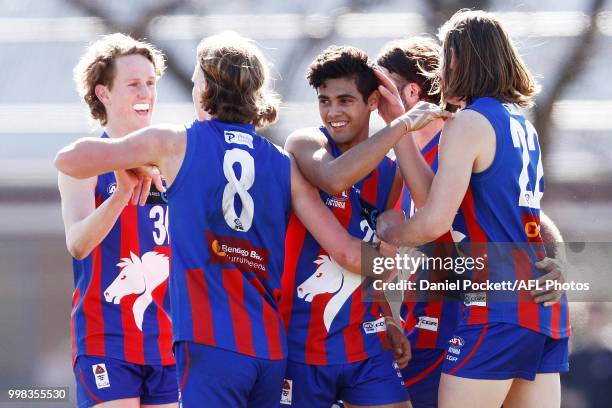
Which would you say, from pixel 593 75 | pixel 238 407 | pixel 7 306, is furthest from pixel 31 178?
pixel 593 75

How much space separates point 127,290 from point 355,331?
0.88 m

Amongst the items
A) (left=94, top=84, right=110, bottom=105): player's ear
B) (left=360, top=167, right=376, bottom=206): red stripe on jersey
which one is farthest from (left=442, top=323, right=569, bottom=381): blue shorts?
(left=94, top=84, right=110, bottom=105): player's ear

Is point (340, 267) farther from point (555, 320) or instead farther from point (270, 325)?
point (555, 320)

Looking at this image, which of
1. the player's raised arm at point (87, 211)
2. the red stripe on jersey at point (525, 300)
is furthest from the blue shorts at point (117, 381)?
the red stripe on jersey at point (525, 300)

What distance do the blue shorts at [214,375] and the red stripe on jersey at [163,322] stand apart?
2.11ft

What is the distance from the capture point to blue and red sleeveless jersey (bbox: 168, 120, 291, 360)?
9.34 feet

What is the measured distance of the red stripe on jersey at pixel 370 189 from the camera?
3316 mm

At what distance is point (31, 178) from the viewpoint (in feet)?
14.4

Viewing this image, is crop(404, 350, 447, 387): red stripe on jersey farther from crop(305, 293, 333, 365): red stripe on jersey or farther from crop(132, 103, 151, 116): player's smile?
crop(132, 103, 151, 116): player's smile

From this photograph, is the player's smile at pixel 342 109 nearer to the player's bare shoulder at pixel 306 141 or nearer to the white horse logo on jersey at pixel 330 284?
the player's bare shoulder at pixel 306 141

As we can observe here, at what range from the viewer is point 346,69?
3.29 meters

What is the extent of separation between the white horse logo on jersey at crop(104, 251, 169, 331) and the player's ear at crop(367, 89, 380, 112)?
944 mm

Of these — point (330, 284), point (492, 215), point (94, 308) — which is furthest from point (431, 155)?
point (94, 308)

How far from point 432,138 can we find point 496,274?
29.5 inches
